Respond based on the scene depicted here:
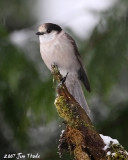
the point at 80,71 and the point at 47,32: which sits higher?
the point at 47,32

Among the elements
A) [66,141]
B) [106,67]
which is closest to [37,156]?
[106,67]

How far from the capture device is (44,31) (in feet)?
18.0

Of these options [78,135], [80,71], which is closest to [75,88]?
[80,71]

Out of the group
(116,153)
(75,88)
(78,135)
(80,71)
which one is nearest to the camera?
(116,153)

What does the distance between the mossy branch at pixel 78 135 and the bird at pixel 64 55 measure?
96cm

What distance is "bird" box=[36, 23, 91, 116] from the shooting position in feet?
17.5

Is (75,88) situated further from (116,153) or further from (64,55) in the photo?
(116,153)

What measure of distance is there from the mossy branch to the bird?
0.96m

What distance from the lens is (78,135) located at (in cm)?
412

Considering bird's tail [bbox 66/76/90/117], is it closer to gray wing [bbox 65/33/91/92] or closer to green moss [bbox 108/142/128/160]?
gray wing [bbox 65/33/91/92]

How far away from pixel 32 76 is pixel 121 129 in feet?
3.53

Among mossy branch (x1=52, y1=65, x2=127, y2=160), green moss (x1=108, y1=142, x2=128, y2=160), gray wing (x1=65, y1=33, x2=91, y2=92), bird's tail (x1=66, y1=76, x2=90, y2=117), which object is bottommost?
green moss (x1=108, y1=142, x2=128, y2=160)

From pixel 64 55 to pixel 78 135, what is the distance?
1.47 m

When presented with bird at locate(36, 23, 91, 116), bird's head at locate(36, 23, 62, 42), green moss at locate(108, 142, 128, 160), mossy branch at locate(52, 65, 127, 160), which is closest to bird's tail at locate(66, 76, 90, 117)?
bird at locate(36, 23, 91, 116)
